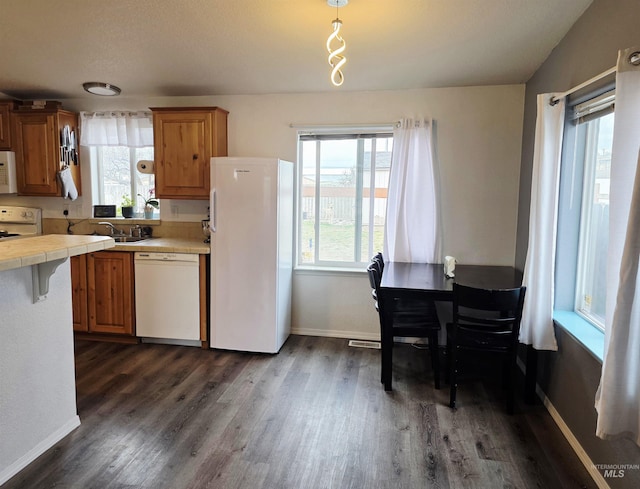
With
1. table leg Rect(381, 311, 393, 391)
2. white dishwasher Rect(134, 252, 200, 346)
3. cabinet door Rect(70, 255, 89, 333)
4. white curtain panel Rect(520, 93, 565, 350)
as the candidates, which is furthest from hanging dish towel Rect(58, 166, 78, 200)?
white curtain panel Rect(520, 93, 565, 350)

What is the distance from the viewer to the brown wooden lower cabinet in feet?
12.6

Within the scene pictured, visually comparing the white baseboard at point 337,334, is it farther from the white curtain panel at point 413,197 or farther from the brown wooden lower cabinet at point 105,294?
the brown wooden lower cabinet at point 105,294

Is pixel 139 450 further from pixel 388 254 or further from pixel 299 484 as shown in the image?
pixel 388 254

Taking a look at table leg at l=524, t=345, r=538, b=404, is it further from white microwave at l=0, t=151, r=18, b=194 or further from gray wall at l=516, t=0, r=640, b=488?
white microwave at l=0, t=151, r=18, b=194

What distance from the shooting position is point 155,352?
3.76 meters

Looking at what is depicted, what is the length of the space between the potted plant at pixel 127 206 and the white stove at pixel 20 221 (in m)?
0.93

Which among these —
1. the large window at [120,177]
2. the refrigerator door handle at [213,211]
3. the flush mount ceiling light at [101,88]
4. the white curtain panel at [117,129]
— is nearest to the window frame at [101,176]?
the large window at [120,177]

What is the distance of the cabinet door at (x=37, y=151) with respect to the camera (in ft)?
13.8

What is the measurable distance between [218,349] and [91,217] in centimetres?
207

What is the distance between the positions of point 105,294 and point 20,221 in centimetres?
154

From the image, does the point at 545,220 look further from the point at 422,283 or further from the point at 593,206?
the point at 422,283

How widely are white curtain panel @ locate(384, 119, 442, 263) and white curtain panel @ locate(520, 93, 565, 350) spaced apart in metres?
1.15

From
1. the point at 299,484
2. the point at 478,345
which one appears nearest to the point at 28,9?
the point at 299,484

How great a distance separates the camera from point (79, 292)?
13.0ft
